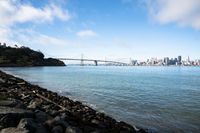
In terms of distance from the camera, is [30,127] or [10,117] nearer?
[30,127]

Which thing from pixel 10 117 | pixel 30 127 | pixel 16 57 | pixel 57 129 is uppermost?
pixel 16 57

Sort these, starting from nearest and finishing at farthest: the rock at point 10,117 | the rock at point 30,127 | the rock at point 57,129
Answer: the rock at point 30,127
the rock at point 10,117
the rock at point 57,129

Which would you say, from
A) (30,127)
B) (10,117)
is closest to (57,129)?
(30,127)

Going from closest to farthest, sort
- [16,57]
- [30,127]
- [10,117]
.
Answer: [30,127] → [10,117] → [16,57]

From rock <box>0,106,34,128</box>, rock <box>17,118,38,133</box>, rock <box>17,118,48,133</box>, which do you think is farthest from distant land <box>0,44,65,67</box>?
rock <box>17,118,38,133</box>

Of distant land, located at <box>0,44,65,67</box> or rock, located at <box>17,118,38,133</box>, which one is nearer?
rock, located at <box>17,118,38,133</box>

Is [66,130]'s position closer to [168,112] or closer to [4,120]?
[4,120]

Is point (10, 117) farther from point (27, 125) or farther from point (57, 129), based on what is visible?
point (57, 129)

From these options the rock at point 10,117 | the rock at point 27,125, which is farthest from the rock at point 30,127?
the rock at point 10,117

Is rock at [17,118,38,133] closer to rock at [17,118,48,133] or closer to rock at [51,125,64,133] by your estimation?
rock at [17,118,48,133]

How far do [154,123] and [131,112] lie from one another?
422cm

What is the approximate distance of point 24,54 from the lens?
194000mm

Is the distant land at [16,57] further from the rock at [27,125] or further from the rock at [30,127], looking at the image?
the rock at [27,125]

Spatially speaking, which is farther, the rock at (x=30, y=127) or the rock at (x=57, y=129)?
the rock at (x=57, y=129)
